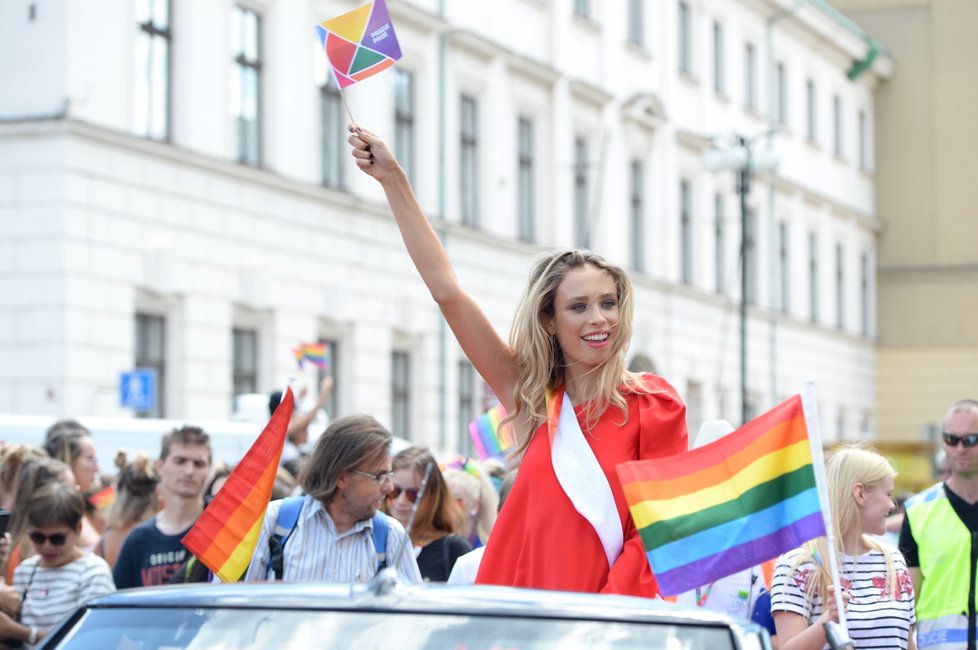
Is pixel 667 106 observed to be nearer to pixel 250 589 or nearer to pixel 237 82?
pixel 237 82

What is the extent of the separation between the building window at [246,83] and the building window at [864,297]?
2962cm

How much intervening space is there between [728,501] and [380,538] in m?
1.90

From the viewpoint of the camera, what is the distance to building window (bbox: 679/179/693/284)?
135ft

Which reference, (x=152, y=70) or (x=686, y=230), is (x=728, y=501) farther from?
(x=686, y=230)

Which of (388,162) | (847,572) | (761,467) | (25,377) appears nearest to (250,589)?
(761,467)

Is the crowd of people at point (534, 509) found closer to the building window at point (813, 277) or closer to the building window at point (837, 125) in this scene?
the building window at point (813, 277)

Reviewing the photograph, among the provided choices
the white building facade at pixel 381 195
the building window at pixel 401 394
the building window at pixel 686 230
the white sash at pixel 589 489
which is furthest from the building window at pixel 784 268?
the white sash at pixel 589 489

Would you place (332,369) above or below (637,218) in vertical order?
below

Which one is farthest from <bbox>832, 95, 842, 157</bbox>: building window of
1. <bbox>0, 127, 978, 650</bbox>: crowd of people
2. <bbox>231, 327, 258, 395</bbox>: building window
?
<bbox>0, 127, 978, 650</bbox>: crowd of people

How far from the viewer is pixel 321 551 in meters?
6.22

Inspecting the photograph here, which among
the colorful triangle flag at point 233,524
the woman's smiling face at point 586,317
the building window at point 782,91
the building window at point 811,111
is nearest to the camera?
the woman's smiling face at point 586,317

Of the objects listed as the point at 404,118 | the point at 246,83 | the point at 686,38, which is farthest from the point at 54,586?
the point at 686,38

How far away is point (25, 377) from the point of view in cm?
2181

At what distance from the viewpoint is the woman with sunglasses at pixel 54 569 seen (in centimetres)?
779
